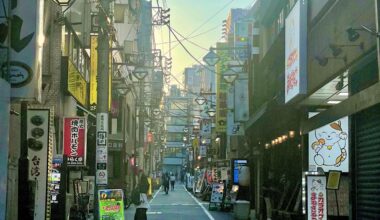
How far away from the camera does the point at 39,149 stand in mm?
13797

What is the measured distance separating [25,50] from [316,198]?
7.99 m

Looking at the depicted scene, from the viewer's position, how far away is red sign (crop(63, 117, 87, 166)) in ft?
77.6

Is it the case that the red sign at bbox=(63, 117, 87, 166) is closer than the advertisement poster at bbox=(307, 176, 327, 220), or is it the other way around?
the advertisement poster at bbox=(307, 176, 327, 220)

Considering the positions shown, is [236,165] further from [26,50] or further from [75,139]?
[26,50]

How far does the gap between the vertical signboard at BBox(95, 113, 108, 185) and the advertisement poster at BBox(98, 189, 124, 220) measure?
510 millimetres

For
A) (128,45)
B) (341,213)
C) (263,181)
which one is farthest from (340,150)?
(128,45)

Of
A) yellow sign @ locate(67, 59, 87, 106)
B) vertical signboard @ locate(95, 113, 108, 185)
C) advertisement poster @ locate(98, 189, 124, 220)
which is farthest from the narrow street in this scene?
vertical signboard @ locate(95, 113, 108, 185)

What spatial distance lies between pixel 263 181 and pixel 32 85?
2041cm

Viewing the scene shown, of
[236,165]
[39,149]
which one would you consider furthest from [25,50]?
[236,165]

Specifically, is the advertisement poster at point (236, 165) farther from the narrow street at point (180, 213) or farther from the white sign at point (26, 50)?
the white sign at point (26, 50)

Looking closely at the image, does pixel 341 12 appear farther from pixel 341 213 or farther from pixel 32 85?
pixel 32 85

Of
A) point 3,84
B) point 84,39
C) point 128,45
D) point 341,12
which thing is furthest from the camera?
point 128,45

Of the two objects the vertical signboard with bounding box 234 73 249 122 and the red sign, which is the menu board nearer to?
the vertical signboard with bounding box 234 73 249 122

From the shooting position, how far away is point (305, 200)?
50.2 feet
